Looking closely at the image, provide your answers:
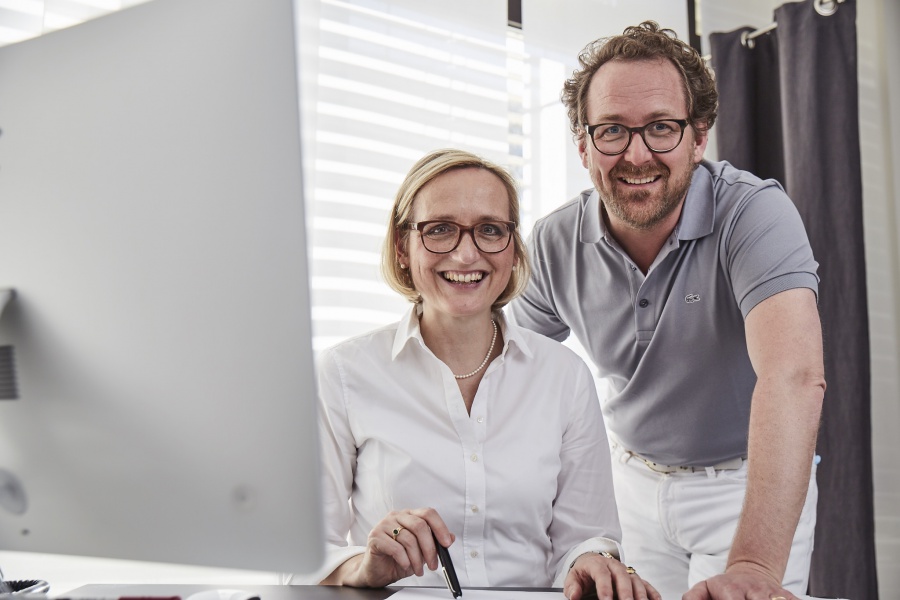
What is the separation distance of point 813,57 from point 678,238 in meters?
1.01

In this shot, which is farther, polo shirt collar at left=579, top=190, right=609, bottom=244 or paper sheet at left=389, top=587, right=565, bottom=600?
polo shirt collar at left=579, top=190, right=609, bottom=244

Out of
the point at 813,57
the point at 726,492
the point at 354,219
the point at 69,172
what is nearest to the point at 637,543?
the point at 726,492

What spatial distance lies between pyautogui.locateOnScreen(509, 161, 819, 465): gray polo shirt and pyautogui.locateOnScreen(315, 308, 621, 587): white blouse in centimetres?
33

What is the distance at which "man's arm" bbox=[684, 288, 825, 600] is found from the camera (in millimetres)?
1091

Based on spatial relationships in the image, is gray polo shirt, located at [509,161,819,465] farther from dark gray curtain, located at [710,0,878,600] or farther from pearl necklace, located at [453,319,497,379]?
dark gray curtain, located at [710,0,878,600]

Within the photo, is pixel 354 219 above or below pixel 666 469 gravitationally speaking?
above

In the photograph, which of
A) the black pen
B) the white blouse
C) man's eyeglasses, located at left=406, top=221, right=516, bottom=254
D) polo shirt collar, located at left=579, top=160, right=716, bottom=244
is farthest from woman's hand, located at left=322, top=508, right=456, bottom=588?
polo shirt collar, located at left=579, top=160, right=716, bottom=244

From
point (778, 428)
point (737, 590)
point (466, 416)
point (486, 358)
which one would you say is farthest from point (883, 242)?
point (737, 590)

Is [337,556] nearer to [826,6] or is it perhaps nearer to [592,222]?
[592,222]

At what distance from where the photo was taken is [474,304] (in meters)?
1.42

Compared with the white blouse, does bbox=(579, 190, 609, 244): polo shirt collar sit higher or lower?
higher

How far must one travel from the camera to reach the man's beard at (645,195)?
1.58 metres

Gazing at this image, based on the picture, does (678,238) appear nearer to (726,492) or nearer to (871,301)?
(726,492)

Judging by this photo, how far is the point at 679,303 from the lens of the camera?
5.37 feet
